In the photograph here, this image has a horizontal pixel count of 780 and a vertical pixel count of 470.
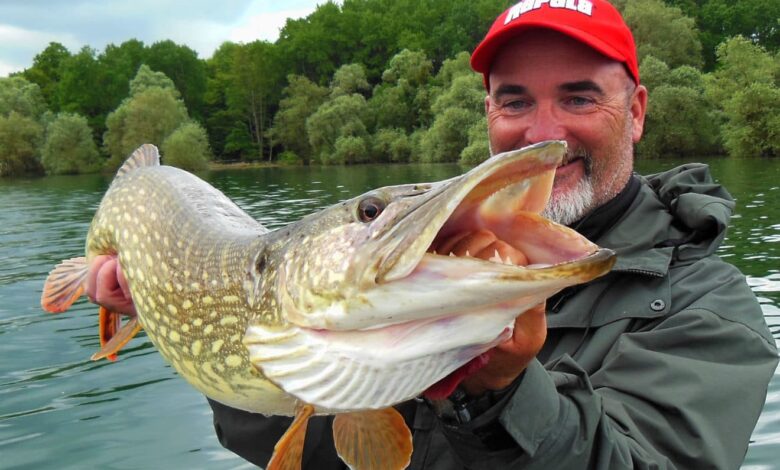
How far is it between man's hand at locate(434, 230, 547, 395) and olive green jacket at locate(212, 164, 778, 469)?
0.05m

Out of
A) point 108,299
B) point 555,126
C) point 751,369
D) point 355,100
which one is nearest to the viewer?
point 751,369

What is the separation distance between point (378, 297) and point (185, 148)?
3630cm

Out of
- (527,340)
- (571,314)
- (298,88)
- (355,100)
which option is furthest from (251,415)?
(298,88)

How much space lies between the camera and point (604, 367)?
1797 mm

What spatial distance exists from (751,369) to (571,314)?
1.58ft

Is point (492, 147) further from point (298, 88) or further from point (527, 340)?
point (298, 88)

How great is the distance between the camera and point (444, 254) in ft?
4.05

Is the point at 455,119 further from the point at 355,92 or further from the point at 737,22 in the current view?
the point at 737,22

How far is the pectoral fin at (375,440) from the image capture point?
146 cm

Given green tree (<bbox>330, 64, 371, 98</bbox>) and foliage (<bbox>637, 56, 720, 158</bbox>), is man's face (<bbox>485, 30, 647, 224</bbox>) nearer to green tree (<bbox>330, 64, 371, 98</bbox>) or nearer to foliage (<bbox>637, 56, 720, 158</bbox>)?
foliage (<bbox>637, 56, 720, 158</bbox>)

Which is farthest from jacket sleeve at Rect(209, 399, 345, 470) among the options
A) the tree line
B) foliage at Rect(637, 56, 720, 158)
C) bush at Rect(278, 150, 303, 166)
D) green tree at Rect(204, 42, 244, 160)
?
green tree at Rect(204, 42, 244, 160)

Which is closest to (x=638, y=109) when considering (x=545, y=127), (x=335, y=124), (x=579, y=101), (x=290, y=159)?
A: (x=579, y=101)

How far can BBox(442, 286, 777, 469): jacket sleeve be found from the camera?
1396mm

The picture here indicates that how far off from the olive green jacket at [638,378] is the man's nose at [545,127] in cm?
37
